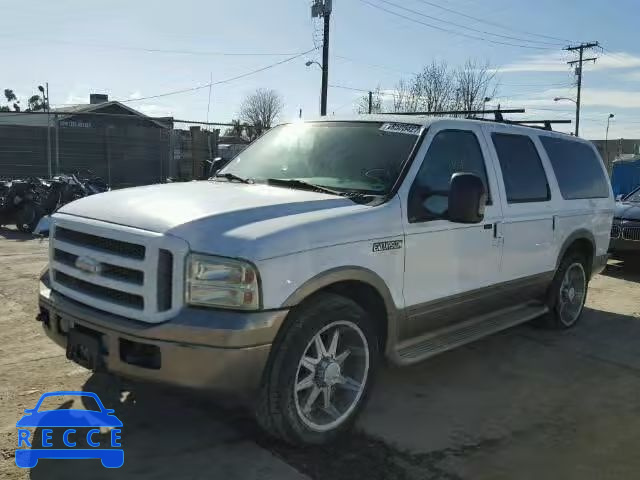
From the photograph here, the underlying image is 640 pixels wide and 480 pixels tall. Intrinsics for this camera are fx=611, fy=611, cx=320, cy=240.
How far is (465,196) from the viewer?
386cm

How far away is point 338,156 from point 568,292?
11.0ft

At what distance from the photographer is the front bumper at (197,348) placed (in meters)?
3.04

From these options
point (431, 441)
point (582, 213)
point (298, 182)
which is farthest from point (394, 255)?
point (582, 213)

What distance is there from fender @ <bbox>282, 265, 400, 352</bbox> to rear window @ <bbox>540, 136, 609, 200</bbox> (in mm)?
2837

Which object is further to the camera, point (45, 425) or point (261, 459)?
point (45, 425)

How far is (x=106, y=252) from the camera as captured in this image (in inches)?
134

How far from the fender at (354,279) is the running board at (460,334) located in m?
0.20

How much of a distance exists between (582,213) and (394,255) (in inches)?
126

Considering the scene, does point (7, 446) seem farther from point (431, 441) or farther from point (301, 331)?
point (431, 441)

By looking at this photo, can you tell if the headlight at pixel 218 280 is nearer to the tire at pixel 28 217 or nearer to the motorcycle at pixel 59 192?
the motorcycle at pixel 59 192

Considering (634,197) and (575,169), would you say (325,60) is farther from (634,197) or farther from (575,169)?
(575,169)

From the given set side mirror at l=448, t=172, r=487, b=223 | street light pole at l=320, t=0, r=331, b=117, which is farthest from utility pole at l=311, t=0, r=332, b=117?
side mirror at l=448, t=172, r=487, b=223

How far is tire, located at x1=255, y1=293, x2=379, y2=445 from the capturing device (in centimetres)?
331

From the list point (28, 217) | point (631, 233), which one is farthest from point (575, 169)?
point (28, 217)
